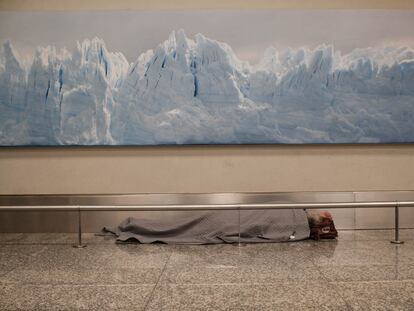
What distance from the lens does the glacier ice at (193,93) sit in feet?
13.1

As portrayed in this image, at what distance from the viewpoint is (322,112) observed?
4.01m

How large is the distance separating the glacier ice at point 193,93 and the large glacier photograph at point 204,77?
10 millimetres

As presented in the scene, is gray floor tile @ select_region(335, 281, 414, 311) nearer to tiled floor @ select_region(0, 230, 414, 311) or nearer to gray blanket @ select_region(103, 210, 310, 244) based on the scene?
tiled floor @ select_region(0, 230, 414, 311)

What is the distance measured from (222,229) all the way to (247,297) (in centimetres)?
139

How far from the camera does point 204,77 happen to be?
3.99 metres

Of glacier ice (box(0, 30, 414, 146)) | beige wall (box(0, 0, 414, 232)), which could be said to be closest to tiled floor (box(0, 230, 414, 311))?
beige wall (box(0, 0, 414, 232))

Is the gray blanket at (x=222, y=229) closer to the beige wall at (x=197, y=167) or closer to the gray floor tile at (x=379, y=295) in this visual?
the beige wall at (x=197, y=167)

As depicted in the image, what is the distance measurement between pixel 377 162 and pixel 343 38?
4.37 ft

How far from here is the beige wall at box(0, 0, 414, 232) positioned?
4070mm

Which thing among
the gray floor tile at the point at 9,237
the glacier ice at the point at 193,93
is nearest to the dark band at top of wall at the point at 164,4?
the glacier ice at the point at 193,93

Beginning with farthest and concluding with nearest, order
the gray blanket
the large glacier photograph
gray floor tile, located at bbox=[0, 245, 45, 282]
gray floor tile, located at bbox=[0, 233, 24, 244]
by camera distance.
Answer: the large glacier photograph → gray floor tile, located at bbox=[0, 233, 24, 244] → the gray blanket → gray floor tile, located at bbox=[0, 245, 45, 282]

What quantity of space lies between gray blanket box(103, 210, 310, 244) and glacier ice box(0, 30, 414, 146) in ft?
2.90

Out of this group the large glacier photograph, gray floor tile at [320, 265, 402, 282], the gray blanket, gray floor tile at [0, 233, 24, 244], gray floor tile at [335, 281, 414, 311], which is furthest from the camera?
the large glacier photograph

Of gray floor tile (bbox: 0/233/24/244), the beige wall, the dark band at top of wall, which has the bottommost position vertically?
gray floor tile (bbox: 0/233/24/244)
